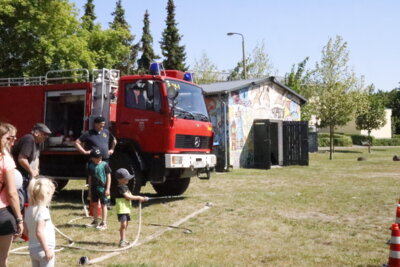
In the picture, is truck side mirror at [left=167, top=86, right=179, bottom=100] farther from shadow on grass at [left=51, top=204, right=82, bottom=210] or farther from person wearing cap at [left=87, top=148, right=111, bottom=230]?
shadow on grass at [left=51, top=204, right=82, bottom=210]

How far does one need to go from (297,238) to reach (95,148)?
4344 mm

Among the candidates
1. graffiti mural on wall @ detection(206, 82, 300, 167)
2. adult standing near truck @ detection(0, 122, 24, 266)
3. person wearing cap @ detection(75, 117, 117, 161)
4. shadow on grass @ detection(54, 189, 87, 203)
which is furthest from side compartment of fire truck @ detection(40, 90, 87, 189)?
graffiti mural on wall @ detection(206, 82, 300, 167)

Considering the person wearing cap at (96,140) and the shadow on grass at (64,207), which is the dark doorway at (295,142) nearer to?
the shadow on grass at (64,207)

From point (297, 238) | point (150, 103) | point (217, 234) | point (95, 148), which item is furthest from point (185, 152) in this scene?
point (297, 238)

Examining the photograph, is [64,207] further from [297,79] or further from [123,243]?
[297,79]

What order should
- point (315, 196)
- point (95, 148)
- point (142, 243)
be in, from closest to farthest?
point (142, 243), point (95, 148), point (315, 196)

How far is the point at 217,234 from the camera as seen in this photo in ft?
25.1

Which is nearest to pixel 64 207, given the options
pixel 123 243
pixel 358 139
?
pixel 123 243

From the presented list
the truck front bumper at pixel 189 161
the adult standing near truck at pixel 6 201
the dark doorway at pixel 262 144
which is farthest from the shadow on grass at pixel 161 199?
the dark doorway at pixel 262 144

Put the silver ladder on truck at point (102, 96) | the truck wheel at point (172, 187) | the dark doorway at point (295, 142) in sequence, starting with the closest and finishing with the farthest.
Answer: the silver ladder on truck at point (102, 96) < the truck wheel at point (172, 187) < the dark doorway at point (295, 142)

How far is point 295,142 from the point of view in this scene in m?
24.0

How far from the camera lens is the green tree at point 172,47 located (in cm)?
5559

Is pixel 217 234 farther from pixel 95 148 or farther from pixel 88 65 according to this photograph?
pixel 88 65

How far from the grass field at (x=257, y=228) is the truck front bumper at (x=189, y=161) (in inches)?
37.7
